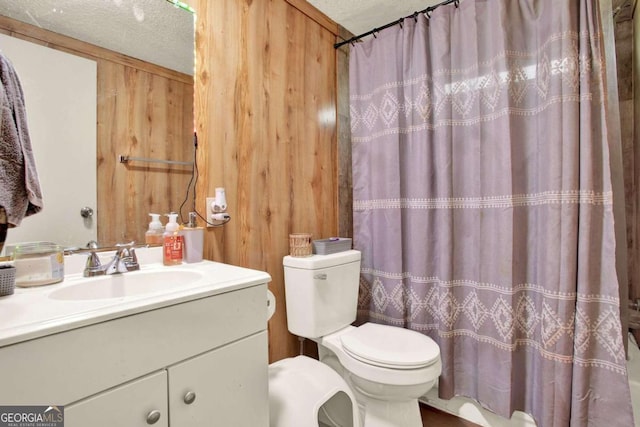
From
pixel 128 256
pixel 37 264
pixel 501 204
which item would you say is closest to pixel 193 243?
pixel 128 256

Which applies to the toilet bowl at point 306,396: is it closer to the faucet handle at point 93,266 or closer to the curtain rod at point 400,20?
the faucet handle at point 93,266

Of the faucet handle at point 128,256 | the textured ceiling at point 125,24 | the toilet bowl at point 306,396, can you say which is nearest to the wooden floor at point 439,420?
the toilet bowl at point 306,396

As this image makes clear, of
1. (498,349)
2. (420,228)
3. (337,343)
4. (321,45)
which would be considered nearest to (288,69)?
(321,45)

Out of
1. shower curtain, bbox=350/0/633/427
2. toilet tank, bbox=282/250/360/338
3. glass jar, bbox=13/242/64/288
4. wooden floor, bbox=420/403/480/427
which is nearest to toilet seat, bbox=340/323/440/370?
toilet tank, bbox=282/250/360/338

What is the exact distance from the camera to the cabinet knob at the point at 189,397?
0.72 metres

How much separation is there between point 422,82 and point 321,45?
65 centimetres

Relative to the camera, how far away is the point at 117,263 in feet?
3.18

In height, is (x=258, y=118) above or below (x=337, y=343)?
above

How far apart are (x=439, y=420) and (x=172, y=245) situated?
151cm

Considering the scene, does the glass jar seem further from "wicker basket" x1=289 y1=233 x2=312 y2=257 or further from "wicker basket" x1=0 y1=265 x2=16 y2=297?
"wicker basket" x1=289 y1=233 x2=312 y2=257

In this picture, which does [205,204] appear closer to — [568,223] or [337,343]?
[337,343]

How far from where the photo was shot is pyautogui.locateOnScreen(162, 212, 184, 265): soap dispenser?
108cm

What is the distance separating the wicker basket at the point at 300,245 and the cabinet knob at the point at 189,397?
783mm

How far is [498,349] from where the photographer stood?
4.35 ft
